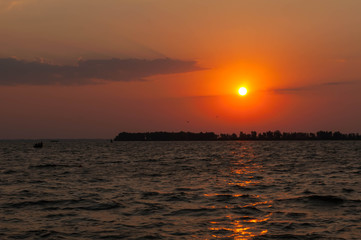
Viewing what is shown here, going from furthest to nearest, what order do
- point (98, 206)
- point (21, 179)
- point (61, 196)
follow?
point (21, 179), point (61, 196), point (98, 206)

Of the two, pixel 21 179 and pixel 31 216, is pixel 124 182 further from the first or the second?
pixel 31 216

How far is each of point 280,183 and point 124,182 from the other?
51.7 feet

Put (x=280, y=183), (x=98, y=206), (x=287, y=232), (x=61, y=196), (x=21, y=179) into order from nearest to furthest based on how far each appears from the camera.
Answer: (x=287, y=232)
(x=98, y=206)
(x=61, y=196)
(x=280, y=183)
(x=21, y=179)

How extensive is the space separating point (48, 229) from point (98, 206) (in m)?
6.42

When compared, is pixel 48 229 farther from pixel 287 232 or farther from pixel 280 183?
pixel 280 183

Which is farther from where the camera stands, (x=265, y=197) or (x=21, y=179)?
(x=21, y=179)

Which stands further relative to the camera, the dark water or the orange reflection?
the dark water

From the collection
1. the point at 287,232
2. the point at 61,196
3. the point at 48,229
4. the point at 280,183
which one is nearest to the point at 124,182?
A: the point at 61,196

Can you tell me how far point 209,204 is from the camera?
26359 millimetres

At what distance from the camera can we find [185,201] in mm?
27672

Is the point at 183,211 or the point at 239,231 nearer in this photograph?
the point at 239,231

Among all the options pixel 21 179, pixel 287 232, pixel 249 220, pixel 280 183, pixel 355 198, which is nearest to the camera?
pixel 287 232

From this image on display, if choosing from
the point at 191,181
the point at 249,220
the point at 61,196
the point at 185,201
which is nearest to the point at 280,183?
the point at 191,181

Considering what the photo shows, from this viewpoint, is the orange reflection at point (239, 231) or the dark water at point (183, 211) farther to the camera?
the dark water at point (183, 211)
